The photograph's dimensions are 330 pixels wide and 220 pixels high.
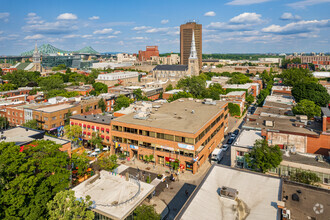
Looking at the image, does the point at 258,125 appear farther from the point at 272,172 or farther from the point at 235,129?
the point at 235,129

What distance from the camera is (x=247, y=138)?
126 ft

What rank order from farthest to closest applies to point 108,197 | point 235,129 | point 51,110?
point 235,129, point 51,110, point 108,197

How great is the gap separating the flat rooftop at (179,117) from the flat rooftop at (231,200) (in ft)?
45.8

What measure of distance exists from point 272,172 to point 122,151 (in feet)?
88.6

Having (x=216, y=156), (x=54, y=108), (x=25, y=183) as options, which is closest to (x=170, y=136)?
(x=216, y=156)

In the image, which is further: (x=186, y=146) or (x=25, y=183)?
(x=186, y=146)

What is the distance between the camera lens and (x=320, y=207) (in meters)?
20.9

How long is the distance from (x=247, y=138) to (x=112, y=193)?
23548 millimetres

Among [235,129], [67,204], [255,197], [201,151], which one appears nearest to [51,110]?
[201,151]

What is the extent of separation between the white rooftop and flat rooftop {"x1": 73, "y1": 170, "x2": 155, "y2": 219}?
54.9ft

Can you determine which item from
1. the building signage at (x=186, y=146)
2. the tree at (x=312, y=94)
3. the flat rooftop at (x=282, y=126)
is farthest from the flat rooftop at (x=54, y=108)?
the tree at (x=312, y=94)

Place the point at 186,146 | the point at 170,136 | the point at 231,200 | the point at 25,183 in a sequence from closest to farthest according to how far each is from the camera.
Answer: the point at 231,200
the point at 25,183
the point at 186,146
the point at 170,136

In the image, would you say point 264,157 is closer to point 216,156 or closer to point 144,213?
point 216,156

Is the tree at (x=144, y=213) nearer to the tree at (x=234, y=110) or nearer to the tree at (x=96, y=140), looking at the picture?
the tree at (x=96, y=140)
